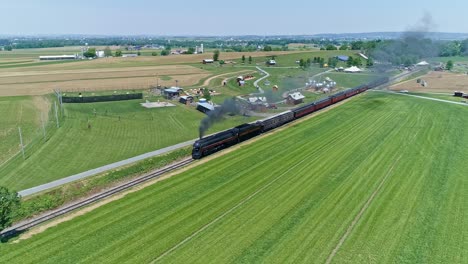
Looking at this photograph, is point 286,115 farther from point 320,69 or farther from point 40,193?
point 320,69

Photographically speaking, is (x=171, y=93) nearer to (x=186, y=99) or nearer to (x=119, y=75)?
(x=186, y=99)

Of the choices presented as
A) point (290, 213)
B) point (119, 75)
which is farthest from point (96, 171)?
point (119, 75)

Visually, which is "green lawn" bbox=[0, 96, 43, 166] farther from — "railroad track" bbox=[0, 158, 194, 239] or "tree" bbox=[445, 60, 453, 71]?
"tree" bbox=[445, 60, 453, 71]

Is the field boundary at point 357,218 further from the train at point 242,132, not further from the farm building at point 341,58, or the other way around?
the farm building at point 341,58

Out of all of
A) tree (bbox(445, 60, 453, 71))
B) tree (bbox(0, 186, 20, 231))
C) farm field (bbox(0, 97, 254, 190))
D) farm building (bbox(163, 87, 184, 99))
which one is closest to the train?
farm field (bbox(0, 97, 254, 190))

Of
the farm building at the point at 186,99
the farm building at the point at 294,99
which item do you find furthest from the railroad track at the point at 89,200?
the farm building at the point at 294,99
